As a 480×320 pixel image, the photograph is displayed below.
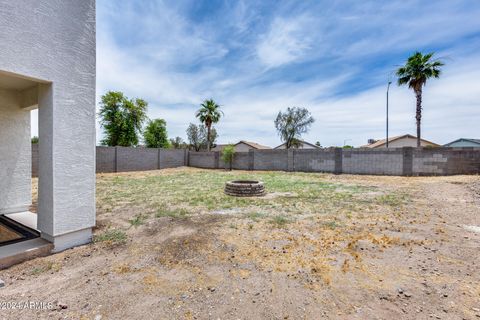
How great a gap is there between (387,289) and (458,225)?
3.72 meters

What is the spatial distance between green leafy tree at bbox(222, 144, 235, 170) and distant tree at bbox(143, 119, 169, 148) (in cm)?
1281

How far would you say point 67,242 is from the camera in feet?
11.0

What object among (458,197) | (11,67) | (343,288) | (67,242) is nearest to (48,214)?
(67,242)

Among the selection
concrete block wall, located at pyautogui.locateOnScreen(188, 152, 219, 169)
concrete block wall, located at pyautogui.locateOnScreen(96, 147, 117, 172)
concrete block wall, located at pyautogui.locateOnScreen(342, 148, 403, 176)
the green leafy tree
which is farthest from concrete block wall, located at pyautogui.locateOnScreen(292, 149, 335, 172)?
concrete block wall, located at pyautogui.locateOnScreen(96, 147, 117, 172)

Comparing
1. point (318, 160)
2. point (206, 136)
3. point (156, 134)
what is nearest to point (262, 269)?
point (318, 160)

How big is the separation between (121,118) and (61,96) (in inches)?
804

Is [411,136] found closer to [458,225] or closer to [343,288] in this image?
[458,225]

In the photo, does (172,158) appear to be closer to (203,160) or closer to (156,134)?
(203,160)

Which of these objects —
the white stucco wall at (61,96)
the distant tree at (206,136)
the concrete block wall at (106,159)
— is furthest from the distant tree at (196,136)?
the white stucco wall at (61,96)

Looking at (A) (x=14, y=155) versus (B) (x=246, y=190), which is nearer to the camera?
(A) (x=14, y=155)

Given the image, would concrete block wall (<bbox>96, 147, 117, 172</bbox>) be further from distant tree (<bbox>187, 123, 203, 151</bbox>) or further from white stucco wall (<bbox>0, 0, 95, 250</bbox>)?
distant tree (<bbox>187, 123, 203, 151</bbox>)

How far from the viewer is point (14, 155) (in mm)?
4645

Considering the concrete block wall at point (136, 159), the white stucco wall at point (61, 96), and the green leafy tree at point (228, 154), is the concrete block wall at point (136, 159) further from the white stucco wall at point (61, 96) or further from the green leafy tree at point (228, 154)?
the white stucco wall at point (61, 96)

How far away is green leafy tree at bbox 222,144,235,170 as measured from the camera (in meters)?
19.3
